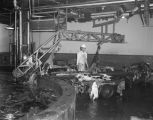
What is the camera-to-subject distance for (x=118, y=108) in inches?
348

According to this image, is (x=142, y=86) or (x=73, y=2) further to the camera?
(x=142, y=86)

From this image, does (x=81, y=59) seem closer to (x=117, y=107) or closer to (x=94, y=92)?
(x=94, y=92)

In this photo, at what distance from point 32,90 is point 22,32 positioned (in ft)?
14.3

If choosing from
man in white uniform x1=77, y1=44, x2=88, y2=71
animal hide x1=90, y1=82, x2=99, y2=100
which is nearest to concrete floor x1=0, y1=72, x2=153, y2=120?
animal hide x1=90, y1=82, x2=99, y2=100

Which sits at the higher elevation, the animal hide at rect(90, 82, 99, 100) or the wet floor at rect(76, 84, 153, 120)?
the animal hide at rect(90, 82, 99, 100)

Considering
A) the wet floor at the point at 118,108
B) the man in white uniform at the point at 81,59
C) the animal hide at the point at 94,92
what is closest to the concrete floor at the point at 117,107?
the wet floor at the point at 118,108

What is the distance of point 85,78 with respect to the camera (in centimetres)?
1013

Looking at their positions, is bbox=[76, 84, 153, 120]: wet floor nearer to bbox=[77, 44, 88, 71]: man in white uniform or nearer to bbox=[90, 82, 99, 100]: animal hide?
bbox=[90, 82, 99, 100]: animal hide

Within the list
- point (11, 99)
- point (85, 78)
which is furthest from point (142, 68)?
point (11, 99)

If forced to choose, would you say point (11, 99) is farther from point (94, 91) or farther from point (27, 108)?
point (94, 91)

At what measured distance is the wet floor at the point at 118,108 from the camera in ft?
25.5

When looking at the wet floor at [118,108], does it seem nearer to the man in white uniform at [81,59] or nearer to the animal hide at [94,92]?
the animal hide at [94,92]

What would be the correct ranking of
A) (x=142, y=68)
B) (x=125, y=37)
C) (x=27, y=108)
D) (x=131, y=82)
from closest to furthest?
(x=27, y=108) < (x=131, y=82) < (x=142, y=68) < (x=125, y=37)

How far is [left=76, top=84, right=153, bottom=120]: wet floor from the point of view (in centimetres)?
778
